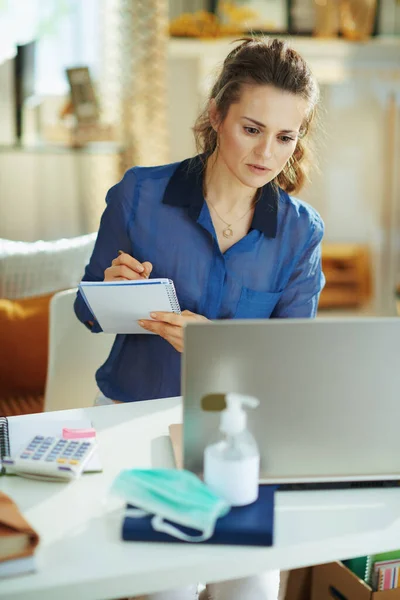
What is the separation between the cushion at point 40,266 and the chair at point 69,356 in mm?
494

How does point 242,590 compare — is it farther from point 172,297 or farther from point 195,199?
point 195,199

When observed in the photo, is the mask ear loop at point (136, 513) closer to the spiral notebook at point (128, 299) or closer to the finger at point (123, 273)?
the spiral notebook at point (128, 299)

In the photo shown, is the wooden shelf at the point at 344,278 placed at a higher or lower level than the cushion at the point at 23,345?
lower

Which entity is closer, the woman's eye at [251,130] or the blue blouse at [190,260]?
the woman's eye at [251,130]

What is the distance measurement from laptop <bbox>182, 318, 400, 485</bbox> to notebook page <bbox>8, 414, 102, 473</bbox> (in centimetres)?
25

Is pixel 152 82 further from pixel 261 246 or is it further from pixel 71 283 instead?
pixel 261 246

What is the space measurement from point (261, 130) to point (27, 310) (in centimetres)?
109

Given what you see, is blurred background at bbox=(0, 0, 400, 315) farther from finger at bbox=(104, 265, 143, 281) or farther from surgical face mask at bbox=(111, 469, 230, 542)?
surgical face mask at bbox=(111, 469, 230, 542)

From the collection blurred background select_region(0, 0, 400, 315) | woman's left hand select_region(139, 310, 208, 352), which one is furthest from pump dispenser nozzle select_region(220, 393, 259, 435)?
blurred background select_region(0, 0, 400, 315)

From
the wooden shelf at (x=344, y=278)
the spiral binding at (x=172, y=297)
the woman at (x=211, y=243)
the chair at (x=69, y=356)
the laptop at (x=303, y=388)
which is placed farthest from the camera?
the wooden shelf at (x=344, y=278)

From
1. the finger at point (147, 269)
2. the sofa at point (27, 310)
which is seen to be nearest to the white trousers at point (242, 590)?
the finger at point (147, 269)

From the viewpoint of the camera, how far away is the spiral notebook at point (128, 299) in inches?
49.1

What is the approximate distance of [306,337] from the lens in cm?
93

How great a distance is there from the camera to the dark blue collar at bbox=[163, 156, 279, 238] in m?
1.57
